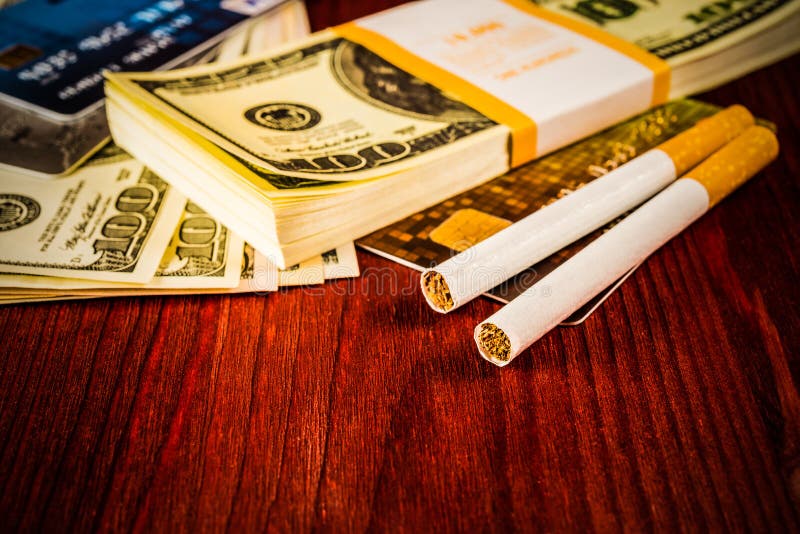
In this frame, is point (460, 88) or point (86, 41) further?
point (86, 41)

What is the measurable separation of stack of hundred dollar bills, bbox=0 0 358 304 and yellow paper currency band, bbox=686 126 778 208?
0.33 meters

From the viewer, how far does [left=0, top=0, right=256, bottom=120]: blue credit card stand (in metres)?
0.83

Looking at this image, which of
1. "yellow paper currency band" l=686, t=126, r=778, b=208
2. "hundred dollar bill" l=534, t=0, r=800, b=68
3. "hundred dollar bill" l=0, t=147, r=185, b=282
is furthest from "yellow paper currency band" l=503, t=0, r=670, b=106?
"hundred dollar bill" l=0, t=147, r=185, b=282

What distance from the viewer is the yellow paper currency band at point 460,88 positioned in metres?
0.68

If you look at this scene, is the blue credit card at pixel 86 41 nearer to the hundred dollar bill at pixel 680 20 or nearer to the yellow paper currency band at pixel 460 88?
the yellow paper currency band at pixel 460 88

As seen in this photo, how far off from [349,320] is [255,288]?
0.09 metres

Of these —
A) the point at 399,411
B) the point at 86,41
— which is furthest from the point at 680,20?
the point at 86,41

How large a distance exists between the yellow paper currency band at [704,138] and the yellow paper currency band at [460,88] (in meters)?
0.13

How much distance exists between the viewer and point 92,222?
2.12ft

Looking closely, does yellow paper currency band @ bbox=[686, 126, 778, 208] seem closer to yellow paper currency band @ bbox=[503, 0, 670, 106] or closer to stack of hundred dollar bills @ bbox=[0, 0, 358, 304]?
yellow paper currency band @ bbox=[503, 0, 670, 106]

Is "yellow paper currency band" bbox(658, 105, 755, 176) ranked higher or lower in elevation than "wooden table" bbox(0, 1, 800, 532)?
higher

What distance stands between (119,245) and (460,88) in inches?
14.9

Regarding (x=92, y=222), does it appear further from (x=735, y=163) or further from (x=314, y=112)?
(x=735, y=163)

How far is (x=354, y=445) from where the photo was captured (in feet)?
1.49
